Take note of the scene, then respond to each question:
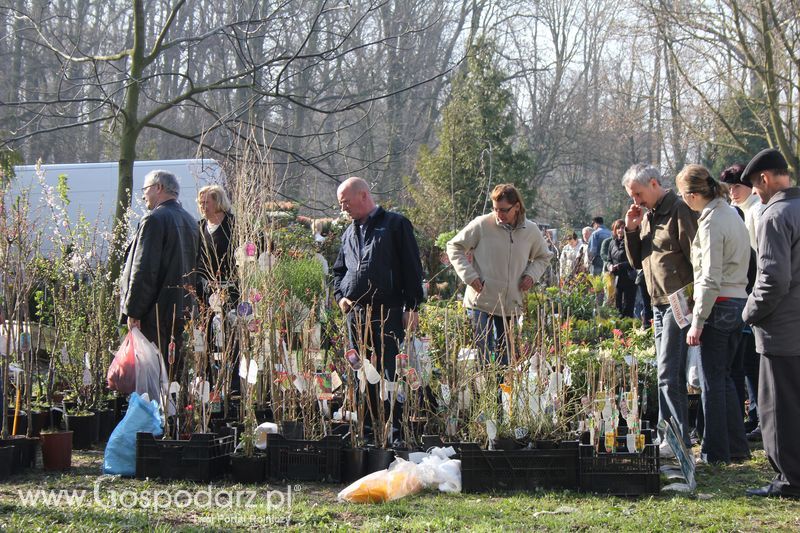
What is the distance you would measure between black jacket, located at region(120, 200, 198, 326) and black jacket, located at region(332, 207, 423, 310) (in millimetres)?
988

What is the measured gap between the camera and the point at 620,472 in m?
4.22

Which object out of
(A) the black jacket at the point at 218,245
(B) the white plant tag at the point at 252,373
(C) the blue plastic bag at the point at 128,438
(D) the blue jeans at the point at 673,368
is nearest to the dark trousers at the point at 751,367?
(D) the blue jeans at the point at 673,368

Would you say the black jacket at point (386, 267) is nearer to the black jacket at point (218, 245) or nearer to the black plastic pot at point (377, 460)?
the black plastic pot at point (377, 460)

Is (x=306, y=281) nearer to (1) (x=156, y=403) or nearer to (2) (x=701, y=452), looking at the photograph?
(1) (x=156, y=403)

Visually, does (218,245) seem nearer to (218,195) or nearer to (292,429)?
(218,195)

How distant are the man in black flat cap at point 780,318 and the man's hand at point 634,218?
110 cm

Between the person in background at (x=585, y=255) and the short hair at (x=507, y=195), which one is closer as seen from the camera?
the short hair at (x=507, y=195)

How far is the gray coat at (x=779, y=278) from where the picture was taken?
13.0 ft

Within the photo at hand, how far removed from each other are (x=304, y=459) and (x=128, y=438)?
0.93 meters

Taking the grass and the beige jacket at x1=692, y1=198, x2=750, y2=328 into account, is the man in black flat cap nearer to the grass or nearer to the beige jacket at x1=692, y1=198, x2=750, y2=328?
the grass

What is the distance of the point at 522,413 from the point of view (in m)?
4.47

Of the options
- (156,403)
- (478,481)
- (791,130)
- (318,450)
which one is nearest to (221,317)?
(156,403)

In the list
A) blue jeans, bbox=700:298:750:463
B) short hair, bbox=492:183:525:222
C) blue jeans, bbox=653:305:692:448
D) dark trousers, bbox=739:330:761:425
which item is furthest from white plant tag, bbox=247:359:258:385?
dark trousers, bbox=739:330:761:425

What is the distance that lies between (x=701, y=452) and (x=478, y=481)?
1551mm
